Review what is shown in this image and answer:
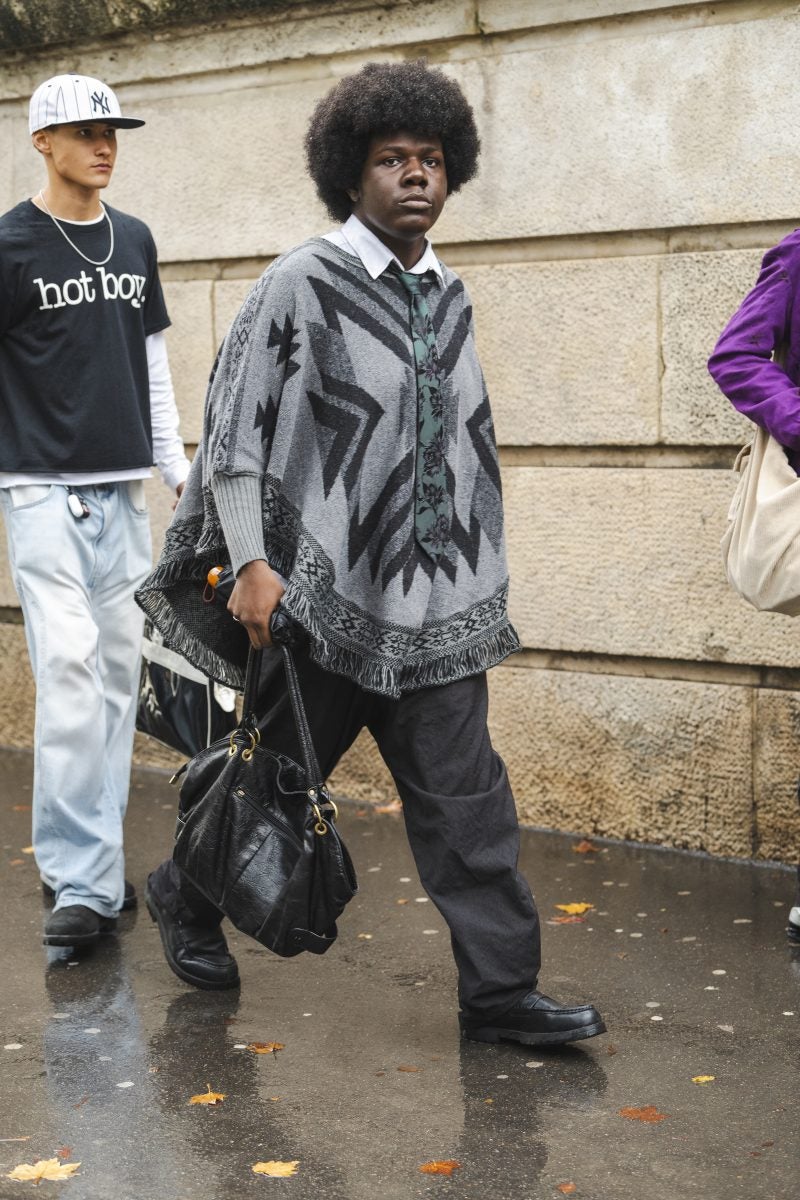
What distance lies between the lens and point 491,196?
621 cm

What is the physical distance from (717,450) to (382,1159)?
295 cm

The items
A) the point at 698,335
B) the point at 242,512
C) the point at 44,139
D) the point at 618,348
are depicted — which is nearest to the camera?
the point at 242,512

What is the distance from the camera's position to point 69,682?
500 centimetres

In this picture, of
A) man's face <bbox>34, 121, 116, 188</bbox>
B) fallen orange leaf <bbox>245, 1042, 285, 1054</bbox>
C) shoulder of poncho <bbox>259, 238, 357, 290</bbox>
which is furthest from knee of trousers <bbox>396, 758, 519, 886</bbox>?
man's face <bbox>34, 121, 116, 188</bbox>

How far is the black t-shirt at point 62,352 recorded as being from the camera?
5.03m

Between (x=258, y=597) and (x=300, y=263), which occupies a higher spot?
(x=300, y=263)

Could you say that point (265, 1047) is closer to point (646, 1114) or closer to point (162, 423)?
point (646, 1114)

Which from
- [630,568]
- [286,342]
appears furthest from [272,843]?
[630,568]

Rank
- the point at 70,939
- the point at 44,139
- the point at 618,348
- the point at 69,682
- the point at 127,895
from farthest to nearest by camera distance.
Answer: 1. the point at 618,348
2. the point at 127,895
3. the point at 44,139
4. the point at 69,682
5. the point at 70,939

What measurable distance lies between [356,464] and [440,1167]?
1.47 m

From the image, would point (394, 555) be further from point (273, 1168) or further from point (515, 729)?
point (515, 729)

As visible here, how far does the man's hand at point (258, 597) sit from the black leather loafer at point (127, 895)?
1657mm

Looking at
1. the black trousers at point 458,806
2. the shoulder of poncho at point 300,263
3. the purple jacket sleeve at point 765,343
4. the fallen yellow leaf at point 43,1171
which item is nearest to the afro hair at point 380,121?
the shoulder of poncho at point 300,263

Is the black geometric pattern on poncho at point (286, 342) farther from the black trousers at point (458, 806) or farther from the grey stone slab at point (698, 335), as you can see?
the grey stone slab at point (698, 335)
